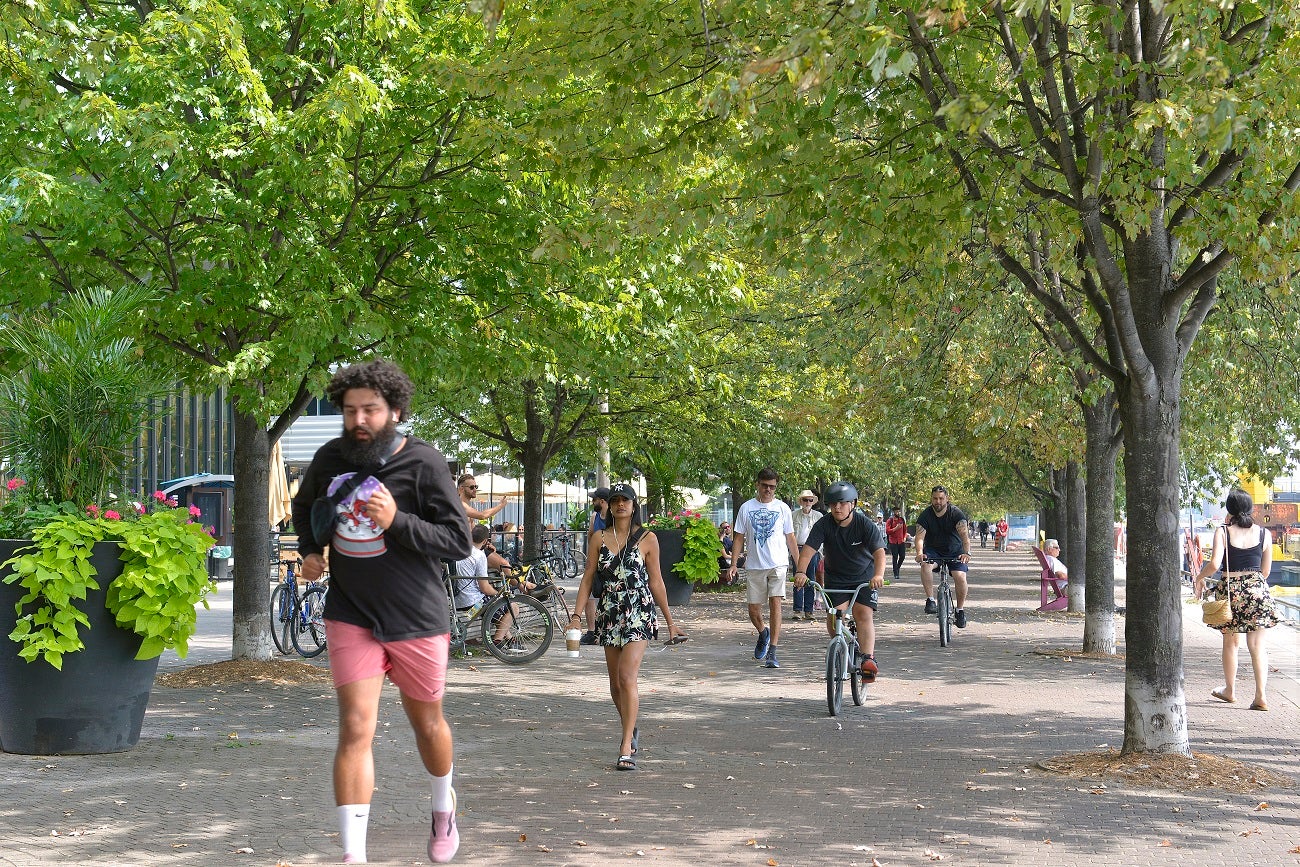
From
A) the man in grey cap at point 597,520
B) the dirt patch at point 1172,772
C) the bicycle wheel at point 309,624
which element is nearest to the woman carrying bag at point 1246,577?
the dirt patch at point 1172,772

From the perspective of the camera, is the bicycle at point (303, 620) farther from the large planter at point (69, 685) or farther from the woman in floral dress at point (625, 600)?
the woman in floral dress at point (625, 600)

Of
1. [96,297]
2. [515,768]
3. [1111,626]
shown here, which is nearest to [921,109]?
[515,768]

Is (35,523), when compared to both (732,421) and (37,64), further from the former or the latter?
(732,421)

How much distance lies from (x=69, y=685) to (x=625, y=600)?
3.28m

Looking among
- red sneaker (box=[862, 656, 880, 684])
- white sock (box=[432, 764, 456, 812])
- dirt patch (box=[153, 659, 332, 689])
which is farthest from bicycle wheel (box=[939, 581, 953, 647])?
white sock (box=[432, 764, 456, 812])

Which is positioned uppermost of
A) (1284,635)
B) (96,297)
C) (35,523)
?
(96,297)

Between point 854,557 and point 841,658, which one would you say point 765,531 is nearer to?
point 854,557

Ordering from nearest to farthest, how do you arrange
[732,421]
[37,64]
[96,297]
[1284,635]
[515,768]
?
[515,768], [96,297], [37,64], [1284,635], [732,421]

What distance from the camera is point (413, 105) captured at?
11289mm

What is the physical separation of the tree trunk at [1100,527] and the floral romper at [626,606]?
8.77 meters

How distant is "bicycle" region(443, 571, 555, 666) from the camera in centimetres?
1412

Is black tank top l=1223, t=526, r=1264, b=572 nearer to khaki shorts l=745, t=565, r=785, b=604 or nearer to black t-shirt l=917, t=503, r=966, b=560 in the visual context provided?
khaki shorts l=745, t=565, r=785, b=604

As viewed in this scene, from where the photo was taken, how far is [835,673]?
10211mm

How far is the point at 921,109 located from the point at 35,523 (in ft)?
19.3
